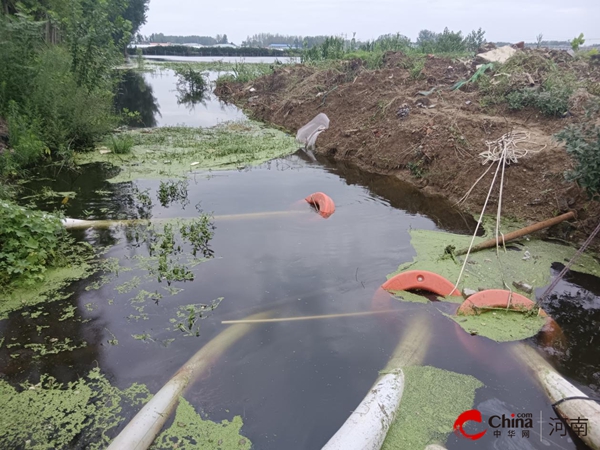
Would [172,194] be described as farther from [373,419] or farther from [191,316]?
[373,419]

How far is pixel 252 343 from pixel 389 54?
1422 centimetres

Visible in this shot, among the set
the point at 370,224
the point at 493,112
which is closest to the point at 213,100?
the point at 493,112

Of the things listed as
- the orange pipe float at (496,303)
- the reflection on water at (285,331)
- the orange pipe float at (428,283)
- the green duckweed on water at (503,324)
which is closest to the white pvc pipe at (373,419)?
the reflection on water at (285,331)

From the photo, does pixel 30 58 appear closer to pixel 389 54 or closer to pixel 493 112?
pixel 493 112

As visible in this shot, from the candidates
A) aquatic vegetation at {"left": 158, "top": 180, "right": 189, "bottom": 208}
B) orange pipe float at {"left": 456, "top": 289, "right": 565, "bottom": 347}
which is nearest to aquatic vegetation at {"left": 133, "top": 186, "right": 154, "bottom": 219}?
aquatic vegetation at {"left": 158, "top": 180, "right": 189, "bottom": 208}

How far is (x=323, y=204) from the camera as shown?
6.22 m

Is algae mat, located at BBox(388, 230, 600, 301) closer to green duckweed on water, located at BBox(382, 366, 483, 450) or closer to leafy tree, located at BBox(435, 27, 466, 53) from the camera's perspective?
green duckweed on water, located at BBox(382, 366, 483, 450)

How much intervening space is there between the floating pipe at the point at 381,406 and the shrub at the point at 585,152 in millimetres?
2923

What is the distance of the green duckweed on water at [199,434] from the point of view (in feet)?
8.46

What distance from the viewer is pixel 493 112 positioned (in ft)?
27.9

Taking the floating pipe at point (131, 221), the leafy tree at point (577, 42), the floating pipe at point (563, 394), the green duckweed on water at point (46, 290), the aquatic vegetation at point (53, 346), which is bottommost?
the aquatic vegetation at point (53, 346)

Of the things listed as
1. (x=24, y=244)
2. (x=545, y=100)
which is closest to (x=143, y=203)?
(x=24, y=244)

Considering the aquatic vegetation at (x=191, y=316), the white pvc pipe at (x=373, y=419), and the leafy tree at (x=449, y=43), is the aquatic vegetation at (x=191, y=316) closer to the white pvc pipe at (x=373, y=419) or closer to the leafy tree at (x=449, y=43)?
the white pvc pipe at (x=373, y=419)

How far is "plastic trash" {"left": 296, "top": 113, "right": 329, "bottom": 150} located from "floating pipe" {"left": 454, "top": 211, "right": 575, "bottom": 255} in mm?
6077
